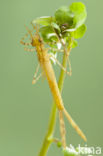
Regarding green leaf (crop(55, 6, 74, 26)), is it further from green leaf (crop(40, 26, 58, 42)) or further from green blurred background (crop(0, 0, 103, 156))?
green blurred background (crop(0, 0, 103, 156))

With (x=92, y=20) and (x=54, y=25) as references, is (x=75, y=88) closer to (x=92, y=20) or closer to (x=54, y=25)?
(x=92, y=20)

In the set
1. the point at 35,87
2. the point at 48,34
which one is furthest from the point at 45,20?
the point at 35,87

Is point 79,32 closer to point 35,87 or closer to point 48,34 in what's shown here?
point 48,34

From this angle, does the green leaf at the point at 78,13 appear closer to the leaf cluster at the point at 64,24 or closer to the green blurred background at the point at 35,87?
the leaf cluster at the point at 64,24

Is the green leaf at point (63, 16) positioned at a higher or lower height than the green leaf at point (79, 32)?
higher

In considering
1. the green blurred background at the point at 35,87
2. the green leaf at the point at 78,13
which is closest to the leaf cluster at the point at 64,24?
the green leaf at the point at 78,13

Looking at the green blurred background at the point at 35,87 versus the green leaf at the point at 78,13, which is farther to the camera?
the green blurred background at the point at 35,87

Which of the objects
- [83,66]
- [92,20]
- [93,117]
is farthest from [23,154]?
[92,20]
